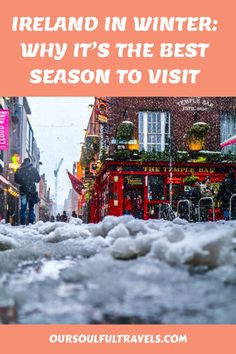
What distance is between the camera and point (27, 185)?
21.0 feet

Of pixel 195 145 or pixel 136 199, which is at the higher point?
pixel 195 145

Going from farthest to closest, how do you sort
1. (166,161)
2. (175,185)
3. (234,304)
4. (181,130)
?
(181,130) < (166,161) < (175,185) < (234,304)

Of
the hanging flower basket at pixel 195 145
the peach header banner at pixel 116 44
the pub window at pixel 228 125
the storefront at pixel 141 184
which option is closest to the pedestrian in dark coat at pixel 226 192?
the pub window at pixel 228 125

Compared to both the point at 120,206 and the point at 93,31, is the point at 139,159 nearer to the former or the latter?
the point at 120,206

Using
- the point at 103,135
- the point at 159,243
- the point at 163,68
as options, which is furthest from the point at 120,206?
the point at 159,243

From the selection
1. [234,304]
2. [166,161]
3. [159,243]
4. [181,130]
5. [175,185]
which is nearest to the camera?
[234,304]

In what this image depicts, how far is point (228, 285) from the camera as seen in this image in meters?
0.95

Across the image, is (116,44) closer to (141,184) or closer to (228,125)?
(228,125)

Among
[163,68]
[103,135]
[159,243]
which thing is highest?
[103,135]

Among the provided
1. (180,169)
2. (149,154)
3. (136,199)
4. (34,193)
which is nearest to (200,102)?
(34,193)

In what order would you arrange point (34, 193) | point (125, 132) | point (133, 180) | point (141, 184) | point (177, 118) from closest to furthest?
point (34, 193) → point (133, 180) → point (125, 132) → point (141, 184) → point (177, 118)

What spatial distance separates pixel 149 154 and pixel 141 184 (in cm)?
103
